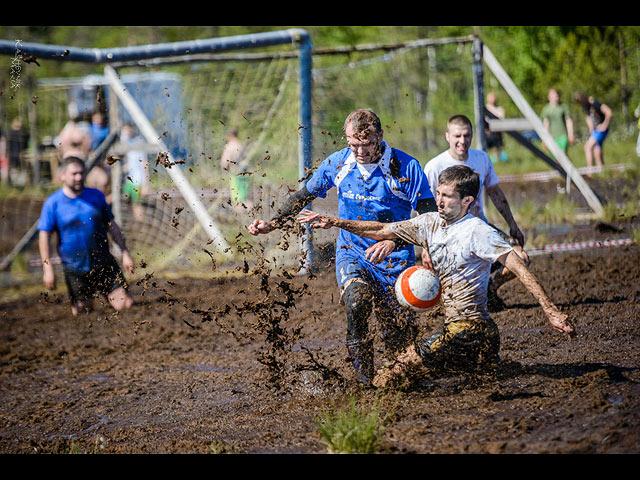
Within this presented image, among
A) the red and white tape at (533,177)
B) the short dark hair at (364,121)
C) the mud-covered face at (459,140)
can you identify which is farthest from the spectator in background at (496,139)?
the short dark hair at (364,121)

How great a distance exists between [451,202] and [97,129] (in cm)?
1148

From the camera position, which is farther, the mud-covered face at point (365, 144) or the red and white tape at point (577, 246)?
the red and white tape at point (577, 246)

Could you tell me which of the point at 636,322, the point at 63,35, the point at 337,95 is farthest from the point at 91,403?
the point at 63,35

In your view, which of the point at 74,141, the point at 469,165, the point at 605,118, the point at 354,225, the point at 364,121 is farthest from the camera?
the point at 605,118

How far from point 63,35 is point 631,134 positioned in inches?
1036

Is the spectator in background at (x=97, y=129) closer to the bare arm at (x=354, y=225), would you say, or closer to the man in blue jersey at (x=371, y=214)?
the man in blue jersey at (x=371, y=214)

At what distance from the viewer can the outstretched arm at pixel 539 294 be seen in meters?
4.71

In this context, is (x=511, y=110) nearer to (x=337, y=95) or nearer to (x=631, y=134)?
(x=631, y=134)

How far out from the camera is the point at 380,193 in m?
5.83

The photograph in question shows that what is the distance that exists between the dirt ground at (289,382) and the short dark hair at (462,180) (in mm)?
1427

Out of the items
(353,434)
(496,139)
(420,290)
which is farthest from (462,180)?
(496,139)

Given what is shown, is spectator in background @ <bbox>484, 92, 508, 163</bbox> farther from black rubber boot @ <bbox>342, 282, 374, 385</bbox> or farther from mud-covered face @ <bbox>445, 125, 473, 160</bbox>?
black rubber boot @ <bbox>342, 282, 374, 385</bbox>

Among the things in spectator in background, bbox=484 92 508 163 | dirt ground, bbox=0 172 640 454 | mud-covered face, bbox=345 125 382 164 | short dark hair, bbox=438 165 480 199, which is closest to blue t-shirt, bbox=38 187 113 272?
dirt ground, bbox=0 172 640 454

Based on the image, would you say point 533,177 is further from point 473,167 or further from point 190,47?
point 473,167
